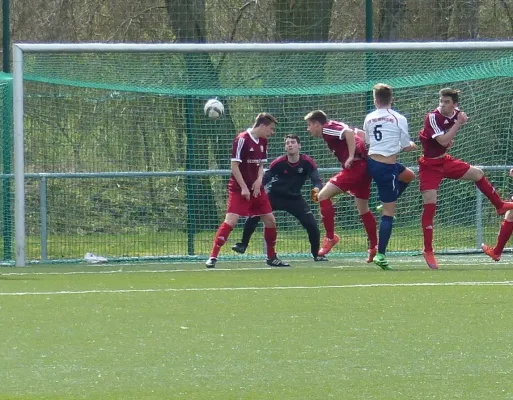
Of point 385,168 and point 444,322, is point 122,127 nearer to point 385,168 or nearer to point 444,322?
point 385,168

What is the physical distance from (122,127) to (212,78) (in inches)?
50.5

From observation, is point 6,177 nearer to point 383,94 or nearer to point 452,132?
point 383,94

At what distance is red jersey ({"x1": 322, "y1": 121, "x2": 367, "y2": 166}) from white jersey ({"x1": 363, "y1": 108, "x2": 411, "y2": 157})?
1.97 ft

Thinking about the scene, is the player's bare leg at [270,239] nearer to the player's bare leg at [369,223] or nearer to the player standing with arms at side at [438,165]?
the player's bare leg at [369,223]

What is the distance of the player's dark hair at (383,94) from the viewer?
1234 centimetres

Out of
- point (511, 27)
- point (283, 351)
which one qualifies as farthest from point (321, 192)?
point (511, 27)

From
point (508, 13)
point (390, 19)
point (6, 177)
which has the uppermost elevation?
point (508, 13)

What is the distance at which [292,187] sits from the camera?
1409 cm

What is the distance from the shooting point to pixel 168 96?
15.3 meters

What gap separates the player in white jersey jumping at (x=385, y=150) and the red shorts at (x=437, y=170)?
0.41m

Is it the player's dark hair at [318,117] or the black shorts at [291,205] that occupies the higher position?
the player's dark hair at [318,117]

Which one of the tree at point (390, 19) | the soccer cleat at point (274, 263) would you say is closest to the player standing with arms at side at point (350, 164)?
the soccer cleat at point (274, 263)

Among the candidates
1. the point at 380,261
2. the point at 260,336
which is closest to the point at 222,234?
the point at 380,261

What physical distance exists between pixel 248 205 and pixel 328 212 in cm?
99
